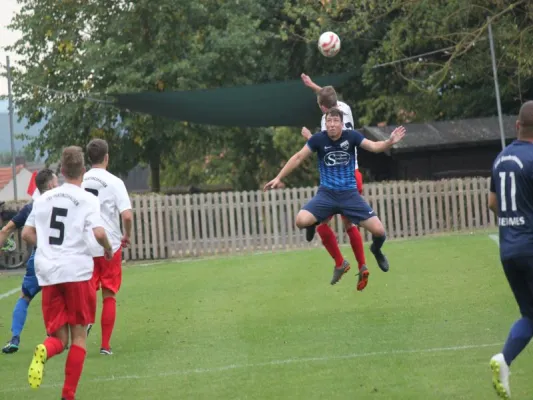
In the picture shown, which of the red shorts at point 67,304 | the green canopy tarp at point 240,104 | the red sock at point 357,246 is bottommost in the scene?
the red shorts at point 67,304

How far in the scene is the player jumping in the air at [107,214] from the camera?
11.6 metres

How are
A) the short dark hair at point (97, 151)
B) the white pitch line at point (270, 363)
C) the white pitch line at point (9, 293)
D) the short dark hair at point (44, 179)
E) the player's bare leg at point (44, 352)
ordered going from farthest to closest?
the white pitch line at point (9, 293)
the short dark hair at point (97, 151)
the short dark hair at point (44, 179)
the white pitch line at point (270, 363)
the player's bare leg at point (44, 352)

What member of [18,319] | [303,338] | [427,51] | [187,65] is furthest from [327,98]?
[187,65]

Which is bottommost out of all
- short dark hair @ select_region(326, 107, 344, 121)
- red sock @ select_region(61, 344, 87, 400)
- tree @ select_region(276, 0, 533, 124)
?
red sock @ select_region(61, 344, 87, 400)

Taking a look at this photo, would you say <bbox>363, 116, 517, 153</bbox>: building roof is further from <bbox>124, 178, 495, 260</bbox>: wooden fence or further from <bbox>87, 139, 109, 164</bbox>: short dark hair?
<bbox>87, 139, 109, 164</bbox>: short dark hair

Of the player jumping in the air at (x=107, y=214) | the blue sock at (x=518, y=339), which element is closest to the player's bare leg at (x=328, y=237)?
the player jumping in the air at (x=107, y=214)

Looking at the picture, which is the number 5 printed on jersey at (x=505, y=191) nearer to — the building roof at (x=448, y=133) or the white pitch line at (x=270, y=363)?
the white pitch line at (x=270, y=363)

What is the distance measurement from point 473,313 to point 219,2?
1085 inches

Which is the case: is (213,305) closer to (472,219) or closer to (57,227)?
(57,227)

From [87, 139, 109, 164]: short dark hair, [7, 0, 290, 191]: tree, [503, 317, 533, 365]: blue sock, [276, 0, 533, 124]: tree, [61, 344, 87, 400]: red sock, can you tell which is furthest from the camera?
[7, 0, 290, 191]: tree

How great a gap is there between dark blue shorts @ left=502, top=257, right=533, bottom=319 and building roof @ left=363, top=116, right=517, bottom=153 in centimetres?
2122

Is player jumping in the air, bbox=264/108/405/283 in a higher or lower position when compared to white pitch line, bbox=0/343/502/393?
higher

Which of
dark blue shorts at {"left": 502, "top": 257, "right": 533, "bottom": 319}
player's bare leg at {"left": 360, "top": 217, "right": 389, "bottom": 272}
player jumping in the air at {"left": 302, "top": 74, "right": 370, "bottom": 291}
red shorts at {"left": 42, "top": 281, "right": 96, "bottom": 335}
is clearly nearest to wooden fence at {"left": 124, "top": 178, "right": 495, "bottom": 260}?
player jumping in the air at {"left": 302, "top": 74, "right": 370, "bottom": 291}

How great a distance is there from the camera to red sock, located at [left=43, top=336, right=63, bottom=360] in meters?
9.02
